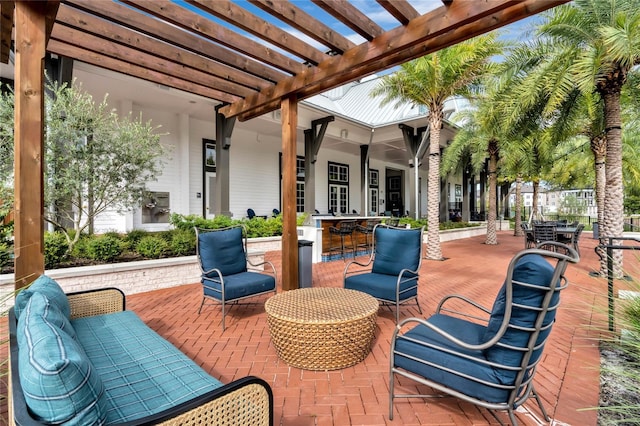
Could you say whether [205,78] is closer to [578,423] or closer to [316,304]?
[316,304]

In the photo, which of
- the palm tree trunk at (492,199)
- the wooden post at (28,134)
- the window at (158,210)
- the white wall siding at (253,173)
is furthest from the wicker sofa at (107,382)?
the palm tree trunk at (492,199)

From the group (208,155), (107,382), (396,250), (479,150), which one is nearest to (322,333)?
(107,382)

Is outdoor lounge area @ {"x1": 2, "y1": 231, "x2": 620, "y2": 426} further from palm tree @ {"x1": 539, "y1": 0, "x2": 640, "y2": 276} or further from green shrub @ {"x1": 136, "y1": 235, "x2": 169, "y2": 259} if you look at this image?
palm tree @ {"x1": 539, "y1": 0, "x2": 640, "y2": 276}

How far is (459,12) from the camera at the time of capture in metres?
2.68

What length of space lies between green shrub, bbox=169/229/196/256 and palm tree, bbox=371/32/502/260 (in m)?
5.47

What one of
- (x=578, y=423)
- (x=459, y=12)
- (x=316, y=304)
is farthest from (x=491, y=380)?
(x=459, y=12)

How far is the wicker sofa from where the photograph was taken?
1000 millimetres

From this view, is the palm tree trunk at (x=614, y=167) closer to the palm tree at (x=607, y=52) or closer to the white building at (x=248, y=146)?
the palm tree at (x=607, y=52)

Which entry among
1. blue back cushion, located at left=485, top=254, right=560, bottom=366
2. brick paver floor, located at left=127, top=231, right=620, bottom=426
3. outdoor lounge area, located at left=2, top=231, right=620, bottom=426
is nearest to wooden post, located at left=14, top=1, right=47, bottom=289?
outdoor lounge area, located at left=2, top=231, right=620, bottom=426

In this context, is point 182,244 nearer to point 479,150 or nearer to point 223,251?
point 223,251

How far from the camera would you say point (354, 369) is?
2584mm

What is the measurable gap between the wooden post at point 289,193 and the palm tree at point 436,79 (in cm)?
403

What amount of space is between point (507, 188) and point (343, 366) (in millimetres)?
23020

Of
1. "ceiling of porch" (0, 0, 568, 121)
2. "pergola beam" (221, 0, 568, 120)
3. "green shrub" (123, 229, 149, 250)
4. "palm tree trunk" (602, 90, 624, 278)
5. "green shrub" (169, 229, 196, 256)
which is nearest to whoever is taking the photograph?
"pergola beam" (221, 0, 568, 120)
